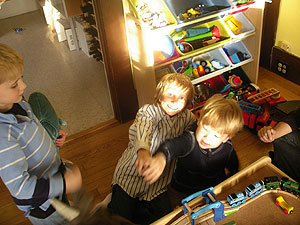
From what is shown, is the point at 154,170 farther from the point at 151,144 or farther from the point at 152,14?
the point at 152,14

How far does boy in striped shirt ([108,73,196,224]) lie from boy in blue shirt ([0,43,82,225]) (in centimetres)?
39

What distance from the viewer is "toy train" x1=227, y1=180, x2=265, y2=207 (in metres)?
1.02

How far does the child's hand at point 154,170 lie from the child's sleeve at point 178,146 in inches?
2.4

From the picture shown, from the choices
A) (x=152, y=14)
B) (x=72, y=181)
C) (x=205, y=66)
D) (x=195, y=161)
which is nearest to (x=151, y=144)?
(x=195, y=161)

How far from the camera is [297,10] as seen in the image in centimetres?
257

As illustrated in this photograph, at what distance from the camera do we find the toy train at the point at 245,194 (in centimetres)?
102

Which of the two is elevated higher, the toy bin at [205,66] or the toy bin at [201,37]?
the toy bin at [201,37]

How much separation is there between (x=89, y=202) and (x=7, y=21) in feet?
17.0

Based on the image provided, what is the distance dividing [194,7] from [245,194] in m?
1.73

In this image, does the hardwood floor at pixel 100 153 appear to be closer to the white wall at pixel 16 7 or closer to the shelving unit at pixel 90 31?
the shelving unit at pixel 90 31

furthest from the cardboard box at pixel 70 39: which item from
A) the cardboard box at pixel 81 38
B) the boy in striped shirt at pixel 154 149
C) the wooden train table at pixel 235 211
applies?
the wooden train table at pixel 235 211

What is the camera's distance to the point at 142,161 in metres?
1.16

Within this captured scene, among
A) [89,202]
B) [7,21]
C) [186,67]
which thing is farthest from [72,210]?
[7,21]

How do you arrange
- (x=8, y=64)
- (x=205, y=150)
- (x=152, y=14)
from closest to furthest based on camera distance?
1. (x=8, y=64)
2. (x=205, y=150)
3. (x=152, y=14)
